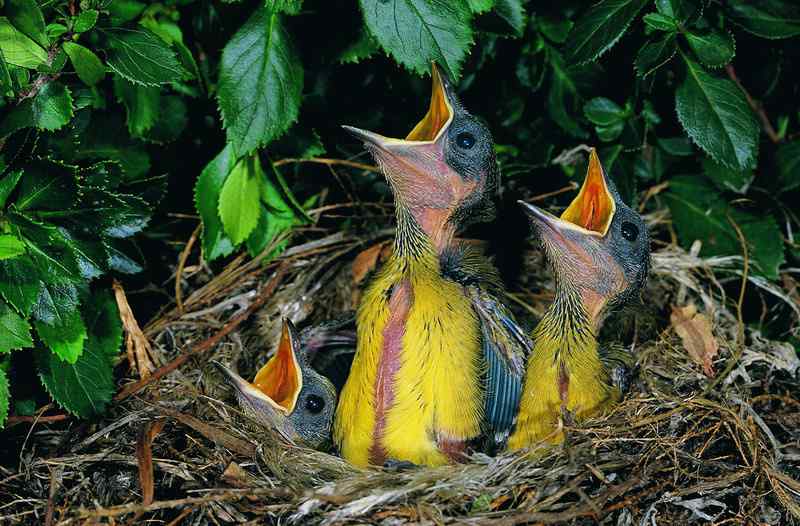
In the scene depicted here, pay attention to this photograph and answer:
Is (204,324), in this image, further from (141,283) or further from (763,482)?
(763,482)

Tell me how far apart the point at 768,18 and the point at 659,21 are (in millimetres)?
403

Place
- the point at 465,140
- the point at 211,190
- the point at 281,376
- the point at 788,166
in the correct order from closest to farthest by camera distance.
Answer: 1. the point at 465,140
2. the point at 211,190
3. the point at 281,376
4. the point at 788,166

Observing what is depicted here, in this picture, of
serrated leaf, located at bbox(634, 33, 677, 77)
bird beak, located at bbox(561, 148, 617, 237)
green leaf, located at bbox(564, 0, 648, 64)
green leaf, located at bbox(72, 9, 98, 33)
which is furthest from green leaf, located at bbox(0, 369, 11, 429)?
serrated leaf, located at bbox(634, 33, 677, 77)

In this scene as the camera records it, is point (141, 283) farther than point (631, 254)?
Yes

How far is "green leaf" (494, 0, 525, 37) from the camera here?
2564 millimetres

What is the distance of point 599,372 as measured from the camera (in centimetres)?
263

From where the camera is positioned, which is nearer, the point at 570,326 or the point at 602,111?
the point at 570,326

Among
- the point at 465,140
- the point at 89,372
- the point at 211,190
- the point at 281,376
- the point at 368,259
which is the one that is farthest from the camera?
the point at 368,259

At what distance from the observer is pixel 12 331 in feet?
7.21

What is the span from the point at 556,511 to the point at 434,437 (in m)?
0.41

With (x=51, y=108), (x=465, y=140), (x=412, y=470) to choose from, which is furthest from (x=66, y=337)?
(x=465, y=140)

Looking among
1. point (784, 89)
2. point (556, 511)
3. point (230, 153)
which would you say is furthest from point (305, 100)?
point (784, 89)

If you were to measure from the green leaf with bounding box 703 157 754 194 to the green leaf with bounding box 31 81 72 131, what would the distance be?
6.48 feet

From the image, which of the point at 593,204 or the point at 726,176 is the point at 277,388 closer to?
the point at 593,204
